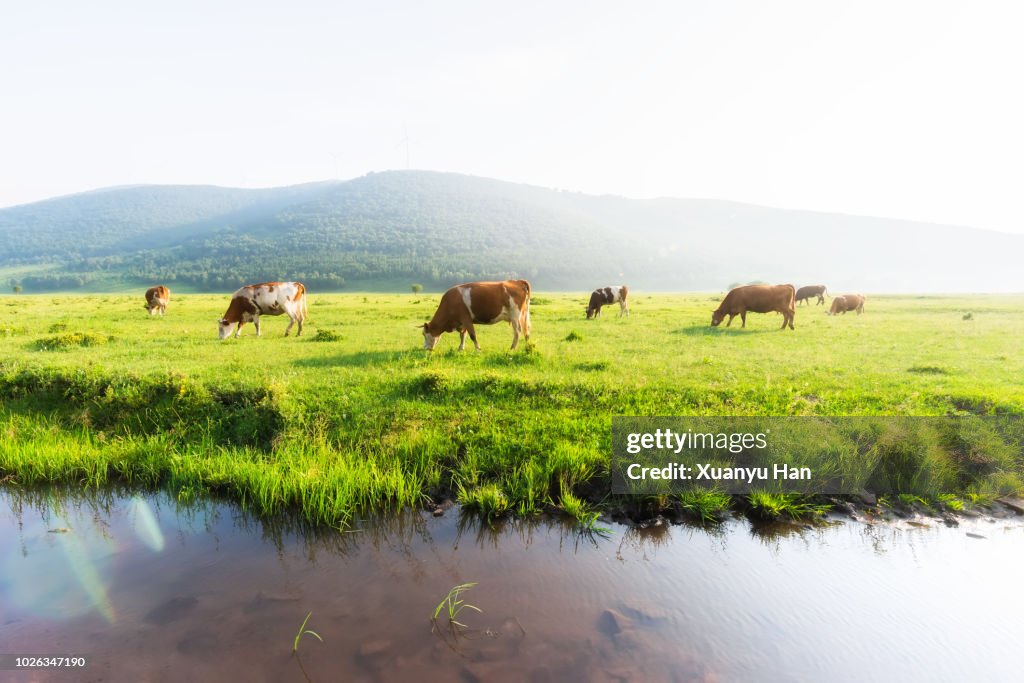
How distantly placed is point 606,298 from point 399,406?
76.7 feet

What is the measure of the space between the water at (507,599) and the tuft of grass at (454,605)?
0.08 m

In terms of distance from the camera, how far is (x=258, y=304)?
18562mm

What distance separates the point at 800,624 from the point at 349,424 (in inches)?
267

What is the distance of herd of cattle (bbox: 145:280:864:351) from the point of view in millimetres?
13977

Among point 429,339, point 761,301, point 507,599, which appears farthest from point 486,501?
point 761,301

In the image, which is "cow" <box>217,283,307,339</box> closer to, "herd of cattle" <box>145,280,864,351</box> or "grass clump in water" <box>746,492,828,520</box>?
"herd of cattle" <box>145,280,864,351</box>

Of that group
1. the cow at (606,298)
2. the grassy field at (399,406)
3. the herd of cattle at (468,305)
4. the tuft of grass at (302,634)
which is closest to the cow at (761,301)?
the herd of cattle at (468,305)

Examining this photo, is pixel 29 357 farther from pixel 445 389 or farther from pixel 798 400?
pixel 798 400

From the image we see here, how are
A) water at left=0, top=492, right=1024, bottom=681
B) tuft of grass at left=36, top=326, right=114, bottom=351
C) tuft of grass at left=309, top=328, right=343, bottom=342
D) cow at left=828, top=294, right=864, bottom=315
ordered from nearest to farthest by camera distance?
water at left=0, top=492, right=1024, bottom=681 < tuft of grass at left=36, top=326, right=114, bottom=351 < tuft of grass at left=309, top=328, right=343, bottom=342 < cow at left=828, top=294, right=864, bottom=315

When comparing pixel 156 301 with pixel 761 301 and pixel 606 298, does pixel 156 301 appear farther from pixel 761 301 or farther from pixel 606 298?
pixel 761 301

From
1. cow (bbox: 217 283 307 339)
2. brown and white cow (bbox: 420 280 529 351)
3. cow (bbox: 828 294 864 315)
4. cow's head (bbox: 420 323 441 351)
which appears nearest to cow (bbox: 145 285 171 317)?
cow (bbox: 217 283 307 339)

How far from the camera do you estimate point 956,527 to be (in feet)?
19.9

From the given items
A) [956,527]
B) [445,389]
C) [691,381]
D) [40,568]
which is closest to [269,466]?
[40,568]

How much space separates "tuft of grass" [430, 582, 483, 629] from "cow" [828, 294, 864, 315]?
3620 centimetres
